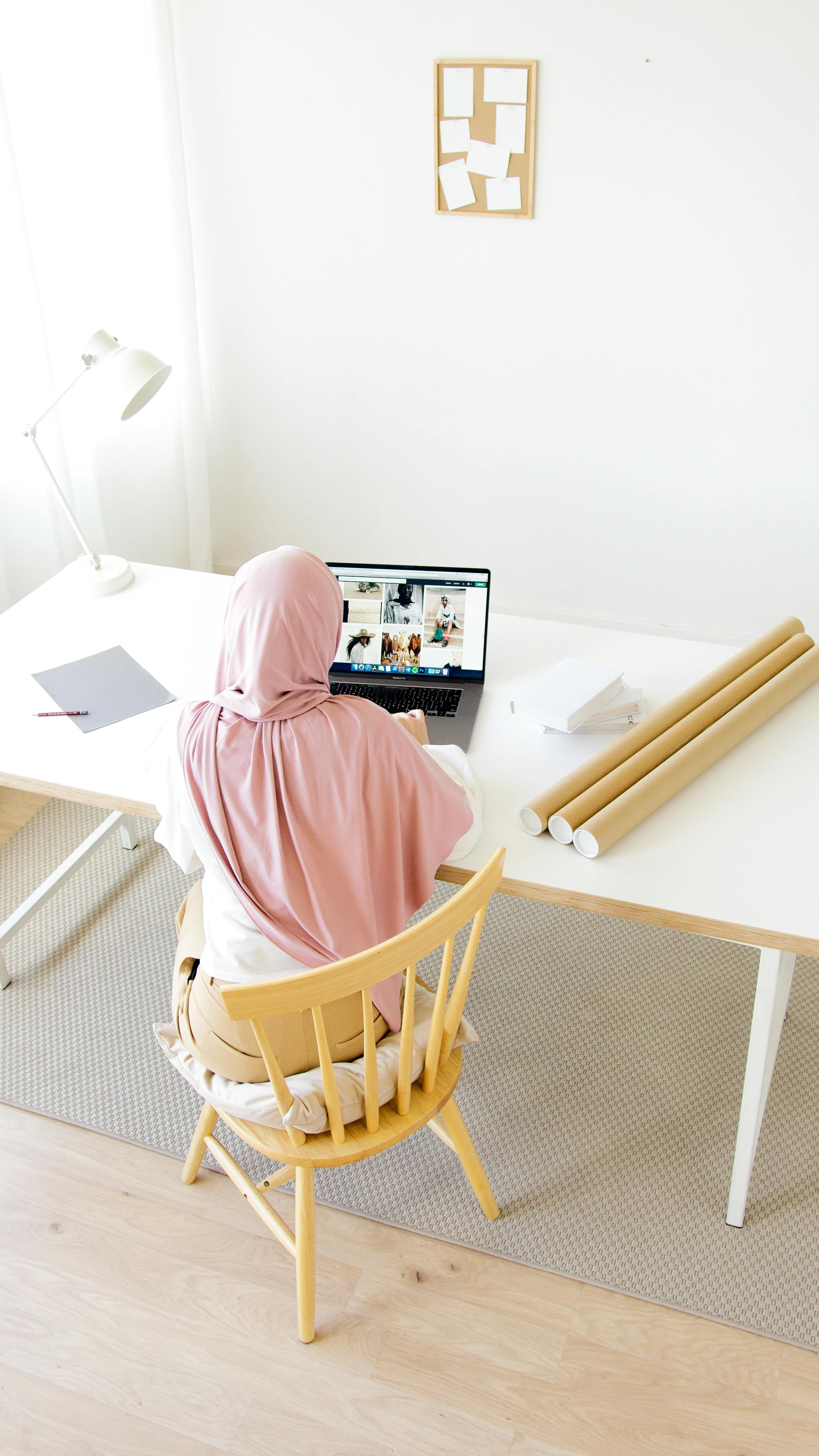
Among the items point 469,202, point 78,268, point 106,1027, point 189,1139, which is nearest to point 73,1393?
point 189,1139

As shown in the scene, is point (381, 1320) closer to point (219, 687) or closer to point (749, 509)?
point (219, 687)

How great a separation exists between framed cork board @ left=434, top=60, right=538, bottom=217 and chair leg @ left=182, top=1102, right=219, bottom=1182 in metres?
2.29

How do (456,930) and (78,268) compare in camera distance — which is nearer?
(456,930)

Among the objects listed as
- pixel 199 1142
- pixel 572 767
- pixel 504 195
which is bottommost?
pixel 199 1142

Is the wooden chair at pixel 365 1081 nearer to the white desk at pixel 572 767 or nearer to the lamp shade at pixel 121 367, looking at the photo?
the white desk at pixel 572 767

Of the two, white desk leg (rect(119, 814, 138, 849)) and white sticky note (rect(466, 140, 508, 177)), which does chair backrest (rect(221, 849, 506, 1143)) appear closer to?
white desk leg (rect(119, 814, 138, 849))

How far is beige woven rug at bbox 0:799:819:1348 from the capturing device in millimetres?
1816

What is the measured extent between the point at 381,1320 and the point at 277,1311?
17 centimetres

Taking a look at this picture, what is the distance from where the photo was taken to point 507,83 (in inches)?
106

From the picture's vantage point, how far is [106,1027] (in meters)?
2.21

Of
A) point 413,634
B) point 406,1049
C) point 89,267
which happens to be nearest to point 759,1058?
point 406,1049

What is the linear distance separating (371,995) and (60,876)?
1.19m

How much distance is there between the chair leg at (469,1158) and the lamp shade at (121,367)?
4.55 ft

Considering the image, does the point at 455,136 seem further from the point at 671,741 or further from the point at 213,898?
the point at 213,898
